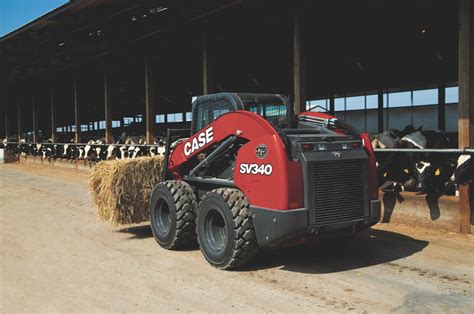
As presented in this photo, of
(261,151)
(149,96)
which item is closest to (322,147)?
(261,151)

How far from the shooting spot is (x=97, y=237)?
7375 millimetres

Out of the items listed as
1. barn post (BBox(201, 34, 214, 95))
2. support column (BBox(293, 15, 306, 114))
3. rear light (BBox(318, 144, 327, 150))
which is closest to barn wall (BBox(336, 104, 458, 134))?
barn post (BBox(201, 34, 214, 95))

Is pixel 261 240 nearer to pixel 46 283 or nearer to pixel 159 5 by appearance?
pixel 46 283

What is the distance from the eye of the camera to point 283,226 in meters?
5.01

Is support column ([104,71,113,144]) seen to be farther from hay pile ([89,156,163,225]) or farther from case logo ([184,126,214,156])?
case logo ([184,126,214,156])

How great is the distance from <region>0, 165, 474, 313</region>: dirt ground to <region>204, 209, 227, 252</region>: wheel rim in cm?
29

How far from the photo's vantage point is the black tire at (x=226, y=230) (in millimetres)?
5359

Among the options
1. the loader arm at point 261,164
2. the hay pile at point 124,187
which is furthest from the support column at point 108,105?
the loader arm at point 261,164

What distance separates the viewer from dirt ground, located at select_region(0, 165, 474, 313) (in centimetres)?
446

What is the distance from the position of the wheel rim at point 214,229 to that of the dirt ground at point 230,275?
0.96 ft

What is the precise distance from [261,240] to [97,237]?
3192mm

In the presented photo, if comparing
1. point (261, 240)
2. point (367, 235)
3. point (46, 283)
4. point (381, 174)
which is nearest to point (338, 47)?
point (381, 174)

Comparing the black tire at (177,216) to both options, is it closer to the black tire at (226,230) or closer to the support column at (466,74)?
the black tire at (226,230)

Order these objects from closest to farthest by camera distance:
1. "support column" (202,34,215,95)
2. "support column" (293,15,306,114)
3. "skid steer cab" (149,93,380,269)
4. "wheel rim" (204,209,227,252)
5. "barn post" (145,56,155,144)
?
"skid steer cab" (149,93,380,269), "wheel rim" (204,209,227,252), "support column" (293,15,306,114), "support column" (202,34,215,95), "barn post" (145,56,155,144)
